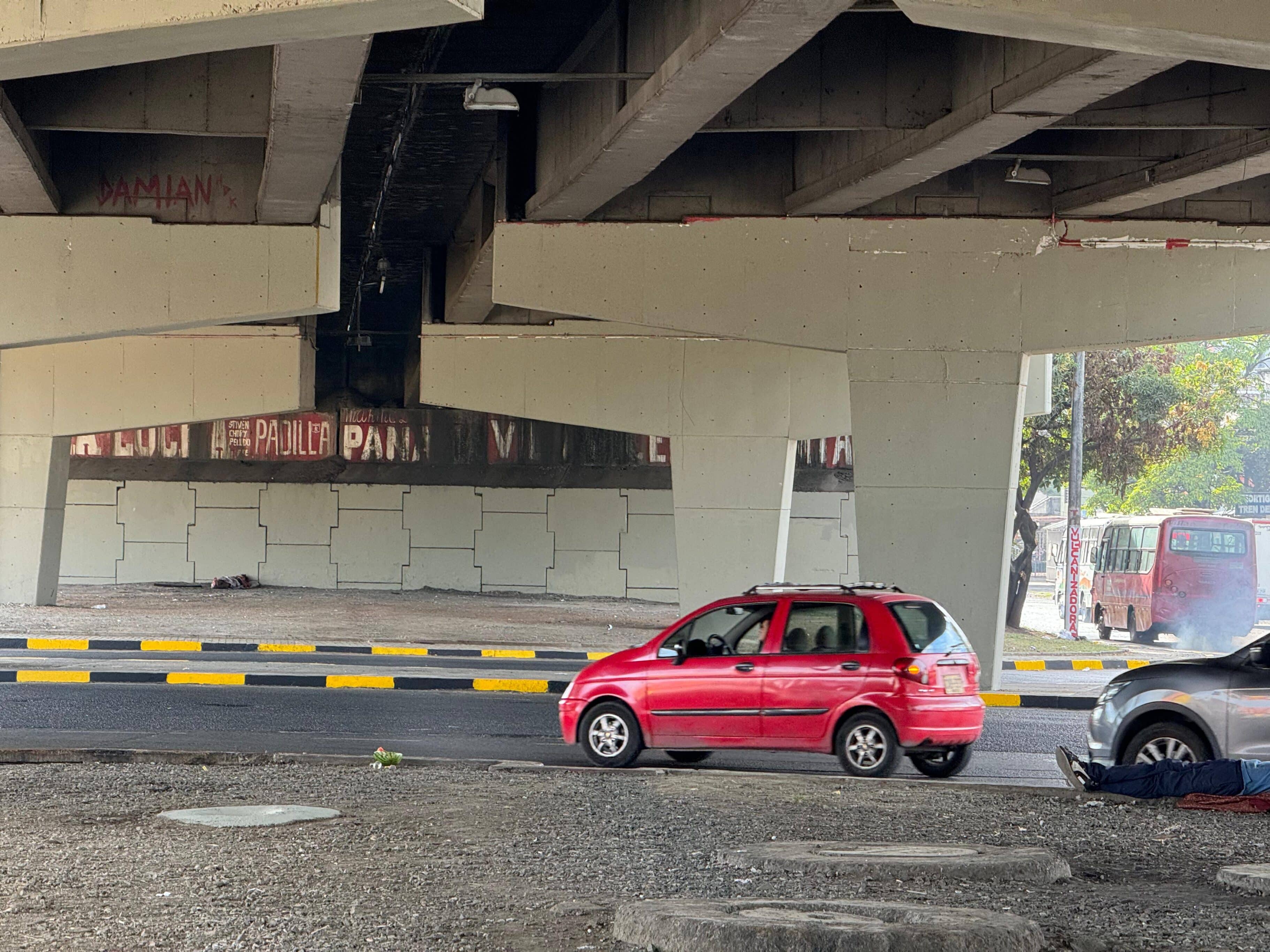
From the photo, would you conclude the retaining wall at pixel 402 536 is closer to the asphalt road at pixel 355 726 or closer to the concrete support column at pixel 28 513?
the concrete support column at pixel 28 513

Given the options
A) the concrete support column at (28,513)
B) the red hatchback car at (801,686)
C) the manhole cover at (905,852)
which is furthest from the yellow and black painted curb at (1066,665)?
the concrete support column at (28,513)

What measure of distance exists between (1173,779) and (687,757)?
412cm

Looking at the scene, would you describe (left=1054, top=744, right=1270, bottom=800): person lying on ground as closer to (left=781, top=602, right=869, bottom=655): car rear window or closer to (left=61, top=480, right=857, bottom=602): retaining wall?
(left=781, top=602, right=869, bottom=655): car rear window

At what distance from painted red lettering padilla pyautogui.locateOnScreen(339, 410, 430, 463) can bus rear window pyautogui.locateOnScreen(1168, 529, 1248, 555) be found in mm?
19447

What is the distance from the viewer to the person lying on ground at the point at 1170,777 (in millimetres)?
9984

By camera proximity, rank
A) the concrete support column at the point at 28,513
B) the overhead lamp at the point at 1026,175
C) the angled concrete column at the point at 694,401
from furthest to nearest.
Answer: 1. the concrete support column at the point at 28,513
2. the angled concrete column at the point at 694,401
3. the overhead lamp at the point at 1026,175

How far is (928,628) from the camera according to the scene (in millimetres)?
11609

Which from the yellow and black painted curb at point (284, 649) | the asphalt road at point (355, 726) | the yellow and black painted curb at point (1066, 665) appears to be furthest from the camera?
the yellow and black painted curb at point (1066, 665)

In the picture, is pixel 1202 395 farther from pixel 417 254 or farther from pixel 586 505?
pixel 417 254

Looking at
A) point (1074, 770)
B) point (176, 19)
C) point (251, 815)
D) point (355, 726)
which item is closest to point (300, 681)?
point (355, 726)

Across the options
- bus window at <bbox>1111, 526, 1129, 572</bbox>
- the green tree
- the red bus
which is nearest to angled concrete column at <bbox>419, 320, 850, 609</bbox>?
the red bus

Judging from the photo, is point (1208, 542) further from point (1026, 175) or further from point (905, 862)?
point (905, 862)

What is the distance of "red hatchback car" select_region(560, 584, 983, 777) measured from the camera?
1141cm

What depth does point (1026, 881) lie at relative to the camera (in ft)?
23.4
